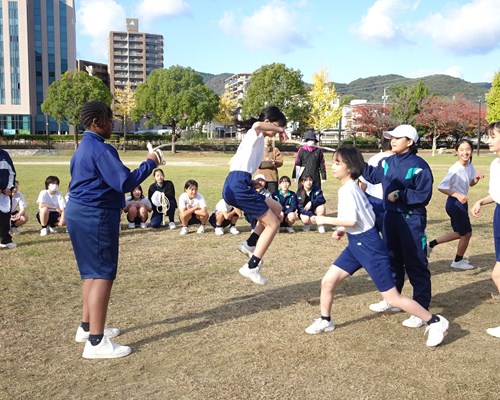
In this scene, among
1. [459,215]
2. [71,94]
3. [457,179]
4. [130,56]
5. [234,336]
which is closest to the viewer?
[234,336]

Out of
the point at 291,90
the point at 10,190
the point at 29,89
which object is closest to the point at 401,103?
the point at 291,90

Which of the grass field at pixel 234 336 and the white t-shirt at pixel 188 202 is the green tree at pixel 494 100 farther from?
the grass field at pixel 234 336

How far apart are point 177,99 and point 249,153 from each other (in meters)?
47.5

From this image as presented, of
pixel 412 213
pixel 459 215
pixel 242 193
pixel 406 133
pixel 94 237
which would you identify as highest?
pixel 406 133

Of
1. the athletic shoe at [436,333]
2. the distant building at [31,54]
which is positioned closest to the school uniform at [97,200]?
the athletic shoe at [436,333]

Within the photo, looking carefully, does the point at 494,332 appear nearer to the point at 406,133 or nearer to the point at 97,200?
the point at 406,133

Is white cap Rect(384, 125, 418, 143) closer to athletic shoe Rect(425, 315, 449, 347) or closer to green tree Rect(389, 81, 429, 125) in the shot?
athletic shoe Rect(425, 315, 449, 347)

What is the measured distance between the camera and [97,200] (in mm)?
4023

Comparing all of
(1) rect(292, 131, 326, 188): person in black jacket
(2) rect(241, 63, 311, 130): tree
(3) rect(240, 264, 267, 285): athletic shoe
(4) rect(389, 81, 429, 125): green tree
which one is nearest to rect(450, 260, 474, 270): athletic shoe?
(3) rect(240, 264, 267, 285): athletic shoe

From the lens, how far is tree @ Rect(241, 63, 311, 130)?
50812 millimetres

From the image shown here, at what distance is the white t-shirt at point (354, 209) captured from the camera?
4.22 meters

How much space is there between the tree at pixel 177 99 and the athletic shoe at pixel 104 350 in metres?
47.5

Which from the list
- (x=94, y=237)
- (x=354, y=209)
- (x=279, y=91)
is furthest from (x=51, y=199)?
(x=279, y=91)

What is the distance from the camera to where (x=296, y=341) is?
4484 millimetres
